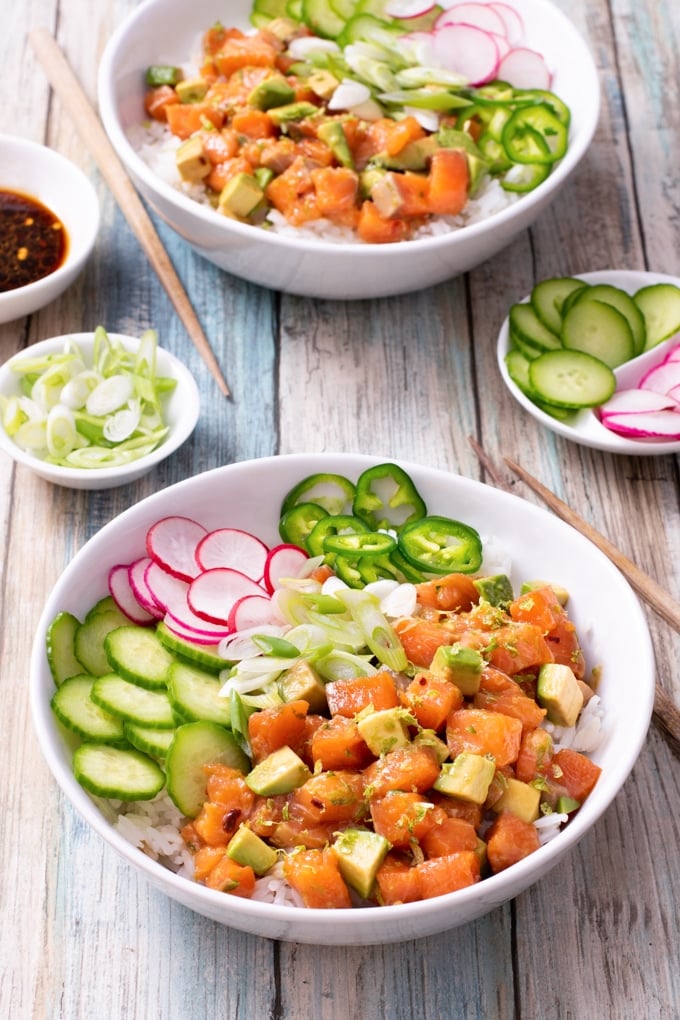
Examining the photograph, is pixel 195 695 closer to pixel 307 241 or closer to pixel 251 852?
pixel 251 852

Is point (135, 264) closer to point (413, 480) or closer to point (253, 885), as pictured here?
point (413, 480)

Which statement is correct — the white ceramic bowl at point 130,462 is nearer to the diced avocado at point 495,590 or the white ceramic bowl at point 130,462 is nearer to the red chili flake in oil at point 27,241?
the red chili flake in oil at point 27,241

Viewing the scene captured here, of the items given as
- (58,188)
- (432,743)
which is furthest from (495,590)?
(58,188)

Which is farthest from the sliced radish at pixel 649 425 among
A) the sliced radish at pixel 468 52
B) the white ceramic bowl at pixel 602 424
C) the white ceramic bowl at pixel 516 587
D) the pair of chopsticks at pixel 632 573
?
the sliced radish at pixel 468 52

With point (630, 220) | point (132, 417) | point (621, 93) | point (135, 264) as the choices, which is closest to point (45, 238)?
point (135, 264)

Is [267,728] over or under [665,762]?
over

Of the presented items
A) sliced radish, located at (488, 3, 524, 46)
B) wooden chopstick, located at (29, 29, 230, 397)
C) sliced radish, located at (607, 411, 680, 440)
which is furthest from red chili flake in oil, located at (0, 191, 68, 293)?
sliced radish, located at (607, 411, 680, 440)
